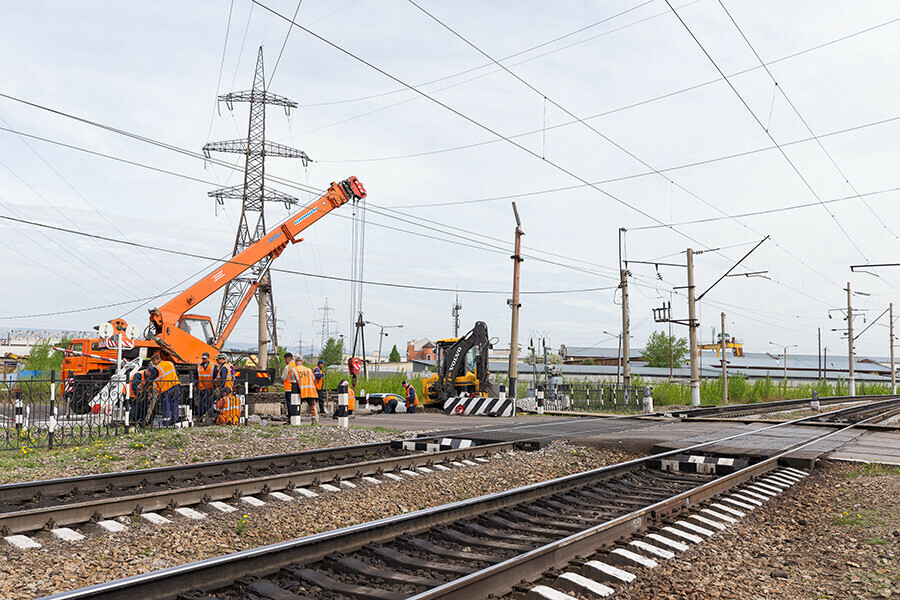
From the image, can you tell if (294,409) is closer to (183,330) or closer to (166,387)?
(166,387)

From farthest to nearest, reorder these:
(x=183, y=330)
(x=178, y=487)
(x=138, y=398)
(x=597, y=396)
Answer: (x=597, y=396) → (x=183, y=330) → (x=138, y=398) → (x=178, y=487)

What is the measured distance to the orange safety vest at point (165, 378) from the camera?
51.9 ft

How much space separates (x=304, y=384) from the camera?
62.8 feet

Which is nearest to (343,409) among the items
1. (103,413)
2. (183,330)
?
(103,413)

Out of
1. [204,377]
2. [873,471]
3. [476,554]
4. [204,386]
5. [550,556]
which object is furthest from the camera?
[204,377]

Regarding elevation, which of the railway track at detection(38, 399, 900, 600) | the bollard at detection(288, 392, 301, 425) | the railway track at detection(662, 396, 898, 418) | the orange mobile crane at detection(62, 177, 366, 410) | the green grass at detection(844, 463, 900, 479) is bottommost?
the railway track at detection(662, 396, 898, 418)

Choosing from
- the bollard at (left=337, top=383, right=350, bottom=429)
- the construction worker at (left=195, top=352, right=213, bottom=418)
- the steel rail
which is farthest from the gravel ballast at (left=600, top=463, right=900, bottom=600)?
the construction worker at (left=195, top=352, right=213, bottom=418)

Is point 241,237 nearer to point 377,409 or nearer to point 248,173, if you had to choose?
point 248,173

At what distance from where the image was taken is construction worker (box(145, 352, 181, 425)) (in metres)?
15.8

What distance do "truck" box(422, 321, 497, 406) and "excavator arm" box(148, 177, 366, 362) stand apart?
23.6ft

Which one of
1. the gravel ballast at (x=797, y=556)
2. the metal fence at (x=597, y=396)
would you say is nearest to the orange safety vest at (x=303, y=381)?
the gravel ballast at (x=797, y=556)

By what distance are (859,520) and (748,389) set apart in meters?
38.9

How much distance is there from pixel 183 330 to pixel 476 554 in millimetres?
17366

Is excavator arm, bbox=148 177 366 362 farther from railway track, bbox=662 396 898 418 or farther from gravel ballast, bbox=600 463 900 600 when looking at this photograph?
gravel ballast, bbox=600 463 900 600
